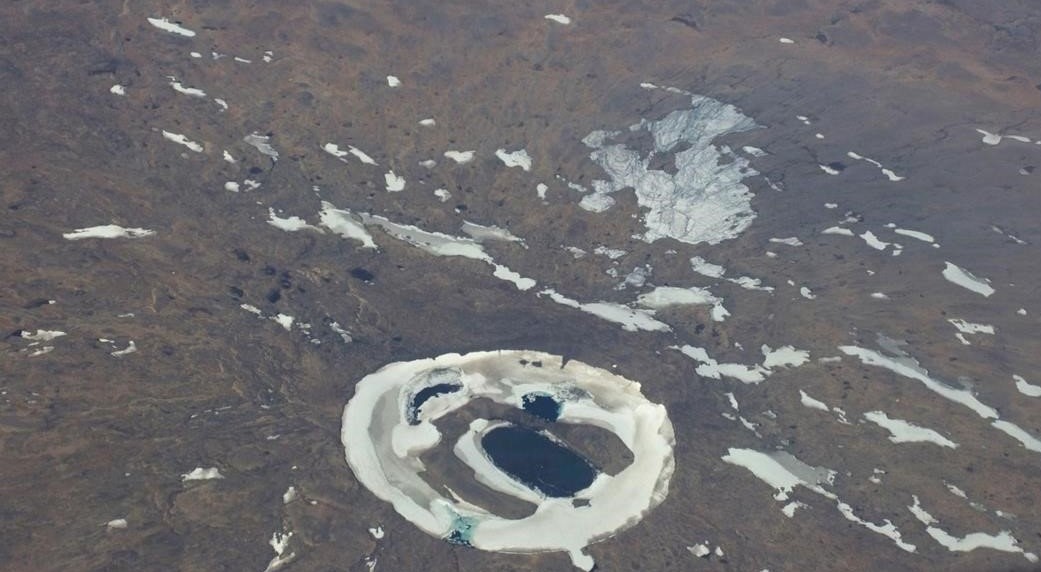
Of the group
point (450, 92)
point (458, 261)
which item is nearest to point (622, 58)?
point (450, 92)

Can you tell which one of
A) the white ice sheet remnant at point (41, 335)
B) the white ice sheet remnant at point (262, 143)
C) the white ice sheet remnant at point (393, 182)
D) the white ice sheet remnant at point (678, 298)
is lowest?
the white ice sheet remnant at point (678, 298)

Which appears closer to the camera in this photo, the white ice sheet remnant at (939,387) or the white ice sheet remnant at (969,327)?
the white ice sheet remnant at (939,387)

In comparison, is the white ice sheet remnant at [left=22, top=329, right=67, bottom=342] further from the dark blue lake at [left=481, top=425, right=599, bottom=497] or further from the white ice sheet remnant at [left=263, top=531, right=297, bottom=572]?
the dark blue lake at [left=481, top=425, right=599, bottom=497]

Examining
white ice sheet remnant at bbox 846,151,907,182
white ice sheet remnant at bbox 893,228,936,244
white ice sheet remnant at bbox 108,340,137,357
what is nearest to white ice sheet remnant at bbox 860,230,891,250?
white ice sheet remnant at bbox 893,228,936,244

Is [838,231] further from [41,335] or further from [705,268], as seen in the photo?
[41,335]

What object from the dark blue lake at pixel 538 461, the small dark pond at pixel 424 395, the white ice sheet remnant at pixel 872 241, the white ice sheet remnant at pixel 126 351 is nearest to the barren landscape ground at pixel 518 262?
the white ice sheet remnant at pixel 126 351

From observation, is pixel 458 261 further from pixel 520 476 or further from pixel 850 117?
pixel 850 117

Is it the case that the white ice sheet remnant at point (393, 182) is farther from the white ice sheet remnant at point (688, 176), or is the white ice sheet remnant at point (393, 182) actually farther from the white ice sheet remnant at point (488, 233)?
the white ice sheet remnant at point (688, 176)
